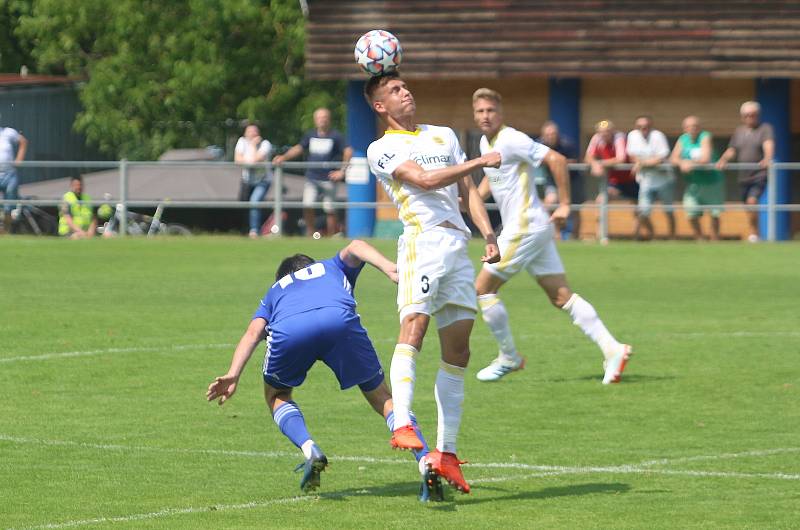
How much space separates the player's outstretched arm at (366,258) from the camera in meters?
8.76

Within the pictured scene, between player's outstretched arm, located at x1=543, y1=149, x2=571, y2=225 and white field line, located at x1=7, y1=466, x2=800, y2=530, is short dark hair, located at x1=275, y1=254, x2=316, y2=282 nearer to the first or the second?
white field line, located at x1=7, y1=466, x2=800, y2=530

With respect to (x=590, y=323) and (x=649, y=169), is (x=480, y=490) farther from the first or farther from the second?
(x=649, y=169)

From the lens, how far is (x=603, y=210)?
26.8 metres

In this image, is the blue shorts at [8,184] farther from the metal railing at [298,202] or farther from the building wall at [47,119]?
the building wall at [47,119]

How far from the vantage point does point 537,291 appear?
68.8 feet

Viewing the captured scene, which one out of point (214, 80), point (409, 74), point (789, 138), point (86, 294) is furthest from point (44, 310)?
point (214, 80)

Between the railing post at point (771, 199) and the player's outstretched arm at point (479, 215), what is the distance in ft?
57.6

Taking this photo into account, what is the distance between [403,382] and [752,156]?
18572mm

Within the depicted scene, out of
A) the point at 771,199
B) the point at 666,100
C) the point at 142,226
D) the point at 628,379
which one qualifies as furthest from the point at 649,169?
the point at 628,379

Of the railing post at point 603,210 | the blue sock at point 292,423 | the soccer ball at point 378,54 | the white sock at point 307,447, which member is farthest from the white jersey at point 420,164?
the railing post at point 603,210

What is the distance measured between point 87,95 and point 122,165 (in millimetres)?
15740

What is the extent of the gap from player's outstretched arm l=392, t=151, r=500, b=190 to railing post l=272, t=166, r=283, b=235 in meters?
18.6

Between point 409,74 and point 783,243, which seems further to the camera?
point 409,74

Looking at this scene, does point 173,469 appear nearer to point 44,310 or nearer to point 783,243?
point 44,310
